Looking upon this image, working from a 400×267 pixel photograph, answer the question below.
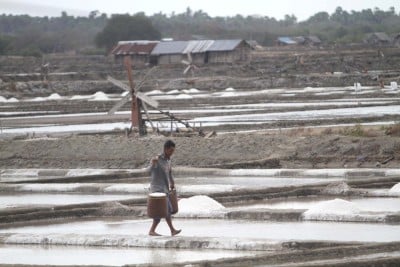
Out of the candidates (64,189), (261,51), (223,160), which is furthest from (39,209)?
(261,51)

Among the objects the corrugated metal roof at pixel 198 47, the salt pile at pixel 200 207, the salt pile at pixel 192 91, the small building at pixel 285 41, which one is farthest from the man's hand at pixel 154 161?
the small building at pixel 285 41

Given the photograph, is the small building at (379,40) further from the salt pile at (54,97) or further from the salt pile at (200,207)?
the salt pile at (200,207)

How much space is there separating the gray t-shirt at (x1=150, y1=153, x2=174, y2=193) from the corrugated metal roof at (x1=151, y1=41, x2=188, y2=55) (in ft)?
175

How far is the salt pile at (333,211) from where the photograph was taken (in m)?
10.7

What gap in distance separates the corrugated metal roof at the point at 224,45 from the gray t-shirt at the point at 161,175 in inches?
2059

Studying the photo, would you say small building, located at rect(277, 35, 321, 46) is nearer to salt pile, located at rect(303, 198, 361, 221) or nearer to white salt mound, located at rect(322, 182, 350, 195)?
white salt mound, located at rect(322, 182, 350, 195)

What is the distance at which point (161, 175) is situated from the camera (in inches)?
388

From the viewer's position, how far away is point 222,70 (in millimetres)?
57031

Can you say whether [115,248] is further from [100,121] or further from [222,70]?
[222,70]

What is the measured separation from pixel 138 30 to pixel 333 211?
76.5 metres

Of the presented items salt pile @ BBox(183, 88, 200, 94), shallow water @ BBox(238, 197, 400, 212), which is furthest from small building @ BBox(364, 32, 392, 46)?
shallow water @ BBox(238, 197, 400, 212)

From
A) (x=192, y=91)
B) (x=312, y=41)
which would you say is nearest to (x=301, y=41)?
(x=312, y=41)

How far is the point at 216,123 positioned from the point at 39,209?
13064 mm

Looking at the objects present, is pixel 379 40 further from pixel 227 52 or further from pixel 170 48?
pixel 170 48
